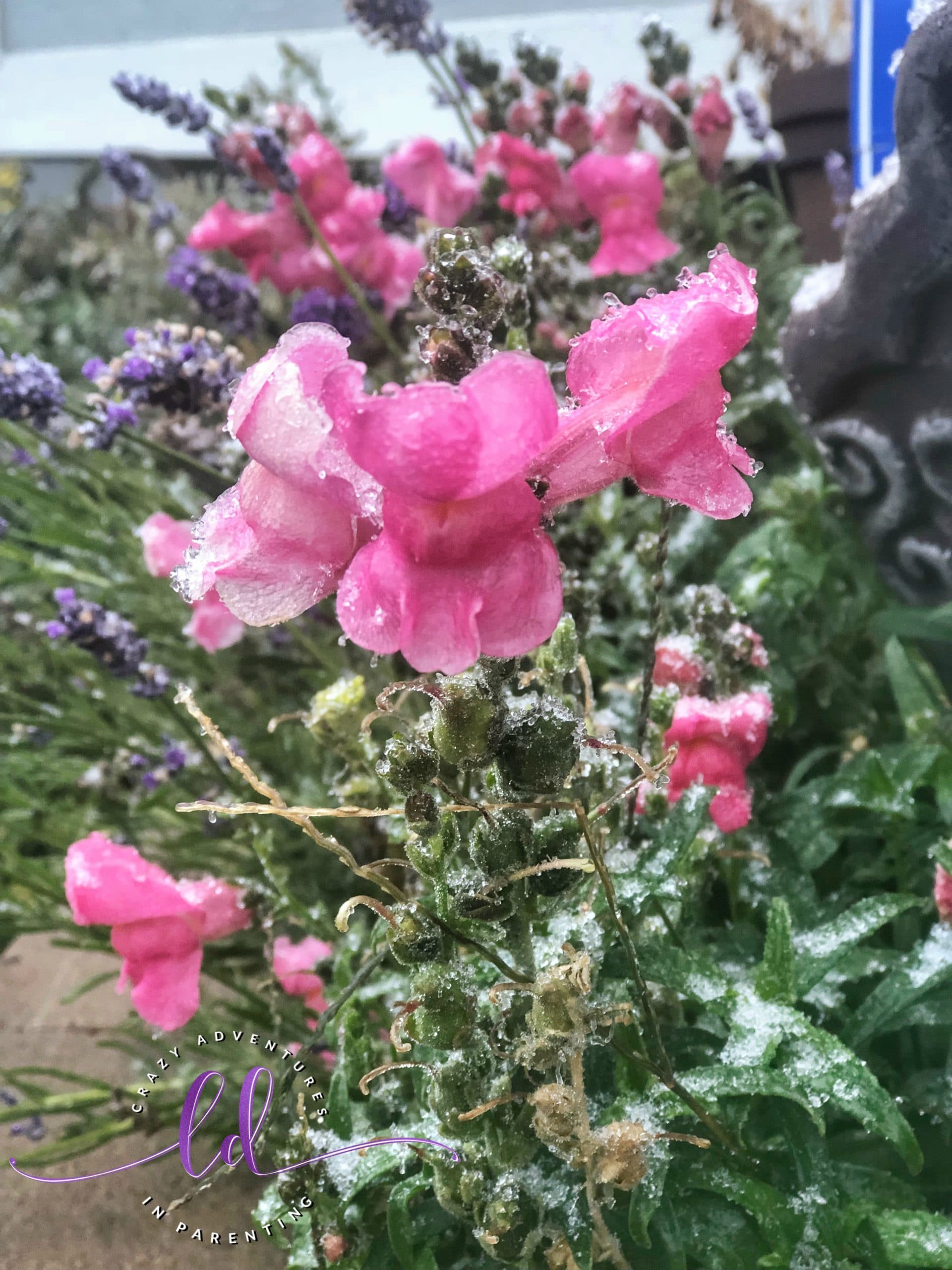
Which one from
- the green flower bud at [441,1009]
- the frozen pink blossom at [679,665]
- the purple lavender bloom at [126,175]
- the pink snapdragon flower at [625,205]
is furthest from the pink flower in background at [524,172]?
the green flower bud at [441,1009]

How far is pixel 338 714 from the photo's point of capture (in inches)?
17.1

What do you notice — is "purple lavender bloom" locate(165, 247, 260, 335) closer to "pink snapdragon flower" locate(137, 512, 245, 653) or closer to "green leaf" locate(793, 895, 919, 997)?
"pink snapdragon flower" locate(137, 512, 245, 653)

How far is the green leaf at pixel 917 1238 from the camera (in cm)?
35

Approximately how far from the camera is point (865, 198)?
22.1 inches

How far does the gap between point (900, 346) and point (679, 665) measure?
259 mm

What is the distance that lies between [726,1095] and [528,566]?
0.85 ft

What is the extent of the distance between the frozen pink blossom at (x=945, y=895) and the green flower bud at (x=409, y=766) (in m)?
0.29

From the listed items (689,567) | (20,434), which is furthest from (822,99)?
(20,434)

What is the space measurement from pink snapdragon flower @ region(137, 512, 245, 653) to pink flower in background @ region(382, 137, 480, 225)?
0.43 meters

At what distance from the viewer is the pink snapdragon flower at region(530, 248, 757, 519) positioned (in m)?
0.26

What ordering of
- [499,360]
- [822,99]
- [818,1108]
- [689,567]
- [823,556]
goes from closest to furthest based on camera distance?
[499,360] < [818,1108] < [823,556] < [689,567] < [822,99]

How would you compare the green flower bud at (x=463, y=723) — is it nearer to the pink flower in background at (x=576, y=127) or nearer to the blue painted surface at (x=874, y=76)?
the blue painted surface at (x=874, y=76)

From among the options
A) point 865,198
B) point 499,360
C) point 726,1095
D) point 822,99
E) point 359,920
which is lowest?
point 359,920

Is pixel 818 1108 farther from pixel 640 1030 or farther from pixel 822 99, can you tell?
pixel 822 99
